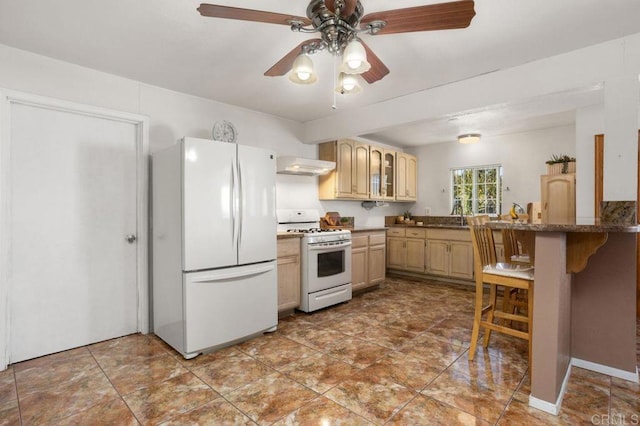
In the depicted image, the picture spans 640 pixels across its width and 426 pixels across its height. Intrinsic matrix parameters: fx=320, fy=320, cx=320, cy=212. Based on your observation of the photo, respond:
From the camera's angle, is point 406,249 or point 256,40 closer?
point 256,40

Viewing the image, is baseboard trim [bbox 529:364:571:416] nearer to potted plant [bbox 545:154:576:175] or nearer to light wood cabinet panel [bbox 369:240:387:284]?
light wood cabinet panel [bbox 369:240:387:284]

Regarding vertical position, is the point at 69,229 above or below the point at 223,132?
below

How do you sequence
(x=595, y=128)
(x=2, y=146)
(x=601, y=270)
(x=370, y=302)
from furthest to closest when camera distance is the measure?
(x=370, y=302) < (x=595, y=128) < (x=2, y=146) < (x=601, y=270)

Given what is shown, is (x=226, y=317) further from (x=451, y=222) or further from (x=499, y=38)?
(x=451, y=222)

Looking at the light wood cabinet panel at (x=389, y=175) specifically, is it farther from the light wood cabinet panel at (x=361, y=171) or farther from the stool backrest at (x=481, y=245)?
the stool backrest at (x=481, y=245)

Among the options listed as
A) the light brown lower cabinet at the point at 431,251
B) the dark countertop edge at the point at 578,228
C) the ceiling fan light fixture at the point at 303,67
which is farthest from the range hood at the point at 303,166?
the dark countertop edge at the point at 578,228

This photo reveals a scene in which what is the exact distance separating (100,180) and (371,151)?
3597 mm

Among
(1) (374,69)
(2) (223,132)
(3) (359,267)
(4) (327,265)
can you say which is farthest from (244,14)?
(3) (359,267)

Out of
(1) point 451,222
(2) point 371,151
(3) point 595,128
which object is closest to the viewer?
(3) point 595,128

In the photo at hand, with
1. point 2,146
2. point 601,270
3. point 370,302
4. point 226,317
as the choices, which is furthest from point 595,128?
point 2,146

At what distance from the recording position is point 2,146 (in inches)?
93.3

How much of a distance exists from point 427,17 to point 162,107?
8.81 ft

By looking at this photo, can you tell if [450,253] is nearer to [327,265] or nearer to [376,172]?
[376,172]

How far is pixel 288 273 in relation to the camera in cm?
349
